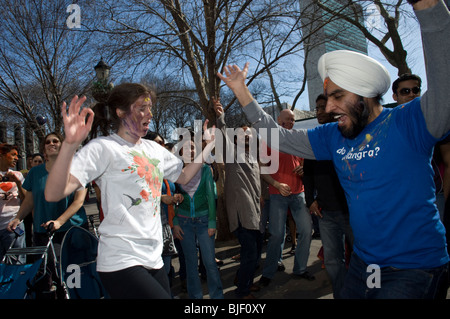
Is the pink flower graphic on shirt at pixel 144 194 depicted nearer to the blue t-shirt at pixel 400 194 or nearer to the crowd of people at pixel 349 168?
the crowd of people at pixel 349 168

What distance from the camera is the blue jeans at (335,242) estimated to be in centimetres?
347

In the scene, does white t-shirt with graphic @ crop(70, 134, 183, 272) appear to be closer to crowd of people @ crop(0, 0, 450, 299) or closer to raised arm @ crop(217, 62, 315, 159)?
crowd of people @ crop(0, 0, 450, 299)

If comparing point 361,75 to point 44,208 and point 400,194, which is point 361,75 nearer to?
point 400,194

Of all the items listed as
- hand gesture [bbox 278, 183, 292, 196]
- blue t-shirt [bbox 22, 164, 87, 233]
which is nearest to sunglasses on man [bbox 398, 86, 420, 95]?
hand gesture [bbox 278, 183, 292, 196]

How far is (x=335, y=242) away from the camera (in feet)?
11.8

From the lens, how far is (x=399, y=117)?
1.84 m

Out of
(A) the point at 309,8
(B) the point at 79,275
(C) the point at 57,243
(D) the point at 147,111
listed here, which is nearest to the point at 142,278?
(D) the point at 147,111

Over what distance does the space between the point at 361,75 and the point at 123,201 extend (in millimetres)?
1690

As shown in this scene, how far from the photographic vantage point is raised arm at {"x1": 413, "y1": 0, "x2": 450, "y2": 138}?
1425 mm

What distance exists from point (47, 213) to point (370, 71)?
368cm

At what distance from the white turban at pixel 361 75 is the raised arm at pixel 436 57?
44 cm

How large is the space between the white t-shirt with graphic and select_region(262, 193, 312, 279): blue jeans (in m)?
2.69

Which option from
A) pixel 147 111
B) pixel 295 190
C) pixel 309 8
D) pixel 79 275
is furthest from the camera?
pixel 309 8

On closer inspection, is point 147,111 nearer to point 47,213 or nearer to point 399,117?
point 399,117
